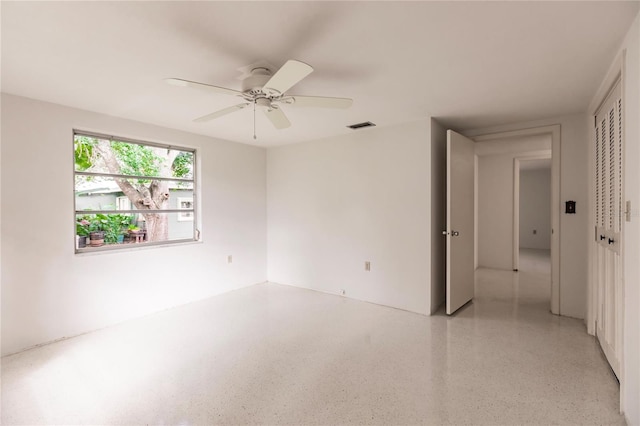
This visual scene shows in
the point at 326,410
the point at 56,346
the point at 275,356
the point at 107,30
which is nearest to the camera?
the point at 107,30

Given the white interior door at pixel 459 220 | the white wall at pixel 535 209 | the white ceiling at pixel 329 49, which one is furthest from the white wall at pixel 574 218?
the white wall at pixel 535 209

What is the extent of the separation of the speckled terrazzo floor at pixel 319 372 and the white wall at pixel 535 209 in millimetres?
5761

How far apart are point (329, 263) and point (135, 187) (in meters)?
2.59

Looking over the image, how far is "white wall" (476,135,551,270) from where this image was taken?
223 inches

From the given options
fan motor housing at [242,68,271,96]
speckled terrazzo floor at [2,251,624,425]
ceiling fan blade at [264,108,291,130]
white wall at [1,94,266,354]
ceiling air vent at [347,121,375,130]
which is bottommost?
speckled terrazzo floor at [2,251,624,425]

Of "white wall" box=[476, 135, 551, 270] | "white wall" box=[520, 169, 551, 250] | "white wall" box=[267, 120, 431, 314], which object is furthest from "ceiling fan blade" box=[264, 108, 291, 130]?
"white wall" box=[520, 169, 551, 250]

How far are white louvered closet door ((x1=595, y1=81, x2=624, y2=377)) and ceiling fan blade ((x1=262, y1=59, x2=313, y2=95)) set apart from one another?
208cm

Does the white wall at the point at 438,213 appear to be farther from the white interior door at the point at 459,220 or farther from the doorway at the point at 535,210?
the doorway at the point at 535,210

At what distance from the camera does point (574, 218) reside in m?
3.20

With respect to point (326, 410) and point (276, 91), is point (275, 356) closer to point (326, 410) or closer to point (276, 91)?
point (326, 410)

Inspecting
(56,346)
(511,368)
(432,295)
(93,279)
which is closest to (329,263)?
(432,295)

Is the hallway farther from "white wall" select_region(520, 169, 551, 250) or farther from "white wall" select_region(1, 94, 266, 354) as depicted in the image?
"white wall" select_region(520, 169, 551, 250)

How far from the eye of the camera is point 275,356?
2.43 m

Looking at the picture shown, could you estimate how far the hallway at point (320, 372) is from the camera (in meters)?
1.78
